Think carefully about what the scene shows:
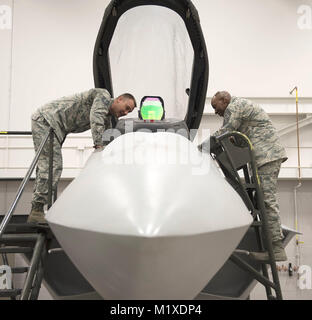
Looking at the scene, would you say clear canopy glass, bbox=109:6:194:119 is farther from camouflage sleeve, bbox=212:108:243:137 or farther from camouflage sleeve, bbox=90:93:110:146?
camouflage sleeve, bbox=212:108:243:137

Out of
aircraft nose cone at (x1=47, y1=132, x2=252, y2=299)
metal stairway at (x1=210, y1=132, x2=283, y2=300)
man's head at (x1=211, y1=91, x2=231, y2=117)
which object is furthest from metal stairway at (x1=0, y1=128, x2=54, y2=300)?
man's head at (x1=211, y1=91, x2=231, y2=117)

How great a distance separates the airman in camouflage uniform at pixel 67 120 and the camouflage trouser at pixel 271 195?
1.50 meters

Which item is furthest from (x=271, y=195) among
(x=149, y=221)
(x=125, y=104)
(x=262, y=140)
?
(x=149, y=221)

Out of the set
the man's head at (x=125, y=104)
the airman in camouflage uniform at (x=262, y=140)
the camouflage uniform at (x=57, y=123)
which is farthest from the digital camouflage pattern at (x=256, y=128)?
the camouflage uniform at (x=57, y=123)

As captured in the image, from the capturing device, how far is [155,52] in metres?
2.59

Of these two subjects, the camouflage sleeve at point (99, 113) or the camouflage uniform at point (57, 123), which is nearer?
A: the camouflage sleeve at point (99, 113)

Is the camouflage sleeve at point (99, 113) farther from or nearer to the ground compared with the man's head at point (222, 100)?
nearer to the ground

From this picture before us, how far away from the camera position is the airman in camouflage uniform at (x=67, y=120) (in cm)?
249

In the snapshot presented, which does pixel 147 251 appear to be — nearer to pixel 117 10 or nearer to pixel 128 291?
pixel 128 291

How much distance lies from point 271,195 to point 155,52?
165cm

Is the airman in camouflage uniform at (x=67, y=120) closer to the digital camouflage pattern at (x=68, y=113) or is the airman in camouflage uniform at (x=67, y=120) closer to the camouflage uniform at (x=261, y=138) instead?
the digital camouflage pattern at (x=68, y=113)

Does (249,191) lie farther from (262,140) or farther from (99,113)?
(99,113)

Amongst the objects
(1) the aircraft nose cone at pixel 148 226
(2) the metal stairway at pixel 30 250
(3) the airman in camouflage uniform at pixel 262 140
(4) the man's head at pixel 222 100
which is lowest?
(2) the metal stairway at pixel 30 250

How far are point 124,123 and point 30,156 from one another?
4.83 m
